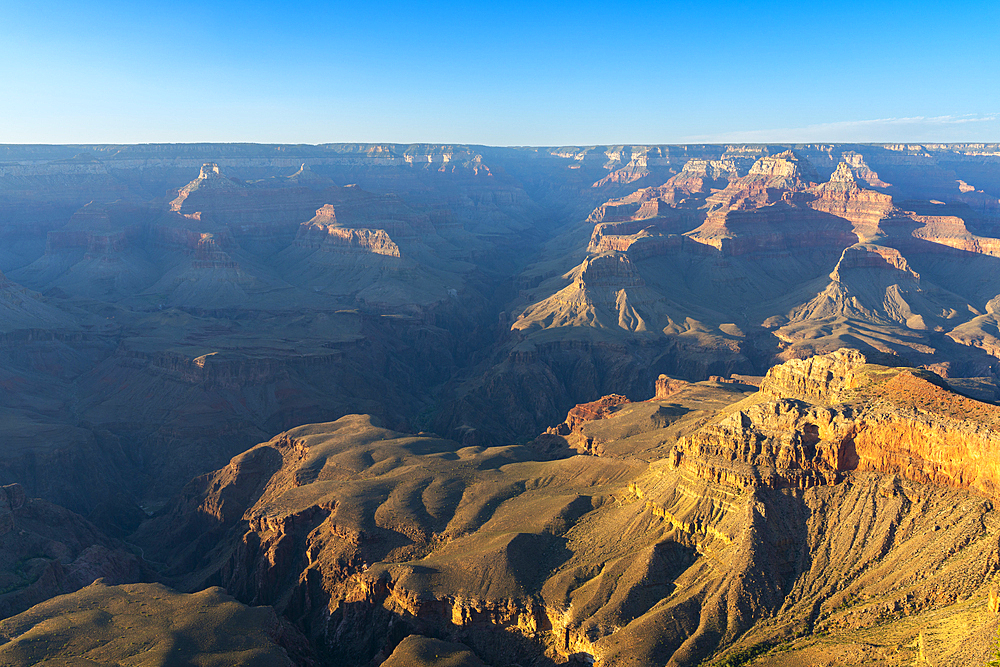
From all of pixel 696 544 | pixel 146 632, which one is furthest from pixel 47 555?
pixel 696 544

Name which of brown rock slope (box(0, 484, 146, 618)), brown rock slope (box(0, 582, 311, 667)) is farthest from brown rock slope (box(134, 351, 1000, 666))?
brown rock slope (box(0, 484, 146, 618))

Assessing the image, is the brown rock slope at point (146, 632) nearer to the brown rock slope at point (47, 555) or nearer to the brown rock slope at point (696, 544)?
the brown rock slope at point (696, 544)

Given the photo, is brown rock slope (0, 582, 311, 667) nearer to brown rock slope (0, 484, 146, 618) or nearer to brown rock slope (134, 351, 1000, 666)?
brown rock slope (134, 351, 1000, 666)

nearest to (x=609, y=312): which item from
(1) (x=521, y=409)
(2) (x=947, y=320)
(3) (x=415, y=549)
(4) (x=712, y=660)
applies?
(1) (x=521, y=409)

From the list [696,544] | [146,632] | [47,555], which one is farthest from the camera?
[47,555]

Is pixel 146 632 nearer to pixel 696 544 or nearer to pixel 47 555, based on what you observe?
pixel 47 555

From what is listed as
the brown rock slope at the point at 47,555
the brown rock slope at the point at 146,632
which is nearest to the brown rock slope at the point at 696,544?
the brown rock slope at the point at 146,632

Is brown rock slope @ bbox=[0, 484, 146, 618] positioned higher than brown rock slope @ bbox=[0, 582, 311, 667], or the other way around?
brown rock slope @ bbox=[0, 582, 311, 667]

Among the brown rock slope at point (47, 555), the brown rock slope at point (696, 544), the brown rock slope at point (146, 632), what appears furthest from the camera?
the brown rock slope at point (47, 555)
